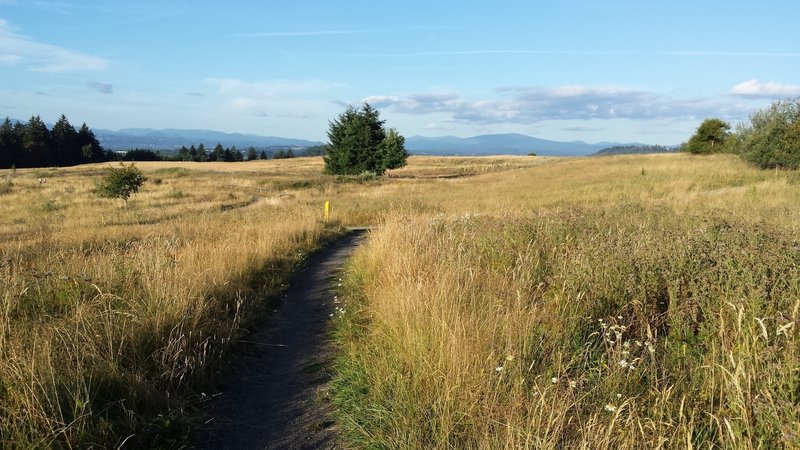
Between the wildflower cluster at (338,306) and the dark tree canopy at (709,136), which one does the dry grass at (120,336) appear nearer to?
the wildflower cluster at (338,306)

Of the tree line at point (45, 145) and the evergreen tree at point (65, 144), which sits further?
the evergreen tree at point (65, 144)

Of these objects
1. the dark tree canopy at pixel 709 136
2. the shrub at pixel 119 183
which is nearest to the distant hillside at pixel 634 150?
the dark tree canopy at pixel 709 136

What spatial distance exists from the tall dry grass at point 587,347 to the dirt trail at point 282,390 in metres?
0.29

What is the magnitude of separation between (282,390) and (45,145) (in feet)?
367

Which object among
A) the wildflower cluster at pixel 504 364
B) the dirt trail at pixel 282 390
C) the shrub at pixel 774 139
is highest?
the shrub at pixel 774 139

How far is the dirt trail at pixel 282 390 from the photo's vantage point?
12.7 feet

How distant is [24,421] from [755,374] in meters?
4.65

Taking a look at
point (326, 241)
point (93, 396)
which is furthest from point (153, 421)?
point (326, 241)

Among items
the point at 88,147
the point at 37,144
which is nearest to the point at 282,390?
the point at 37,144

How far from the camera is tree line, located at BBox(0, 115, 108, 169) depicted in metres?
87.2

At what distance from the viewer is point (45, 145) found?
306ft

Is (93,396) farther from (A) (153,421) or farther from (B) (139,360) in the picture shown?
(B) (139,360)

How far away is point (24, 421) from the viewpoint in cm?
323

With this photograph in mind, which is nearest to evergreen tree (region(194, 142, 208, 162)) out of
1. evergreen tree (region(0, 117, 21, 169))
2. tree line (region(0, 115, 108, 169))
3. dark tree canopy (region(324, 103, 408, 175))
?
tree line (region(0, 115, 108, 169))
